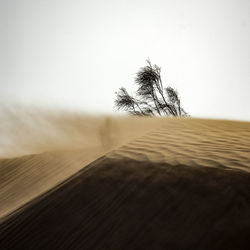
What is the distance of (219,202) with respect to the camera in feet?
11.1

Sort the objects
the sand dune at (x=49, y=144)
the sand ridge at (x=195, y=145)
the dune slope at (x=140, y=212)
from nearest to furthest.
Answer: the dune slope at (x=140, y=212), the sand ridge at (x=195, y=145), the sand dune at (x=49, y=144)

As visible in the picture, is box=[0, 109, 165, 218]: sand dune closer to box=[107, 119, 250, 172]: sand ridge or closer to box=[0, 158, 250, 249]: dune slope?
box=[107, 119, 250, 172]: sand ridge

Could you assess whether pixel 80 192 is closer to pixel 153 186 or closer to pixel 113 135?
pixel 153 186

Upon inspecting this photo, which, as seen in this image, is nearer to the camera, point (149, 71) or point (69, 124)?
point (69, 124)

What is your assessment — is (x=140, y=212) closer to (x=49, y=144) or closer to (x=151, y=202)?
(x=151, y=202)

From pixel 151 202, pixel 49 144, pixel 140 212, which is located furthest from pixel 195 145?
pixel 49 144

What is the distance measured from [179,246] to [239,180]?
1010 millimetres

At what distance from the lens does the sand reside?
126 inches

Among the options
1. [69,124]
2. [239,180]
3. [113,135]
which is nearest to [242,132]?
[239,180]

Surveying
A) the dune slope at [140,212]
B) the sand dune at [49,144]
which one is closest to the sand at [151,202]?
the dune slope at [140,212]

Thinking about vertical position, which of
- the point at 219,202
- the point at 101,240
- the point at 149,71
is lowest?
the point at 101,240

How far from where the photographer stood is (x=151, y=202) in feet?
12.1

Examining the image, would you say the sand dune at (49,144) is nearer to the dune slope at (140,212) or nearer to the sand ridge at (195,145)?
the sand ridge at (195,145)

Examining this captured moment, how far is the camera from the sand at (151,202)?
3189 millimetres
